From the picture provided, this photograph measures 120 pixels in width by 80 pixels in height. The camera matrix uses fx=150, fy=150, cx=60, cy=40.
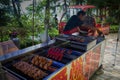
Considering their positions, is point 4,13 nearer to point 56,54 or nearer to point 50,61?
point 56,54

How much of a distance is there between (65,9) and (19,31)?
5507 mm

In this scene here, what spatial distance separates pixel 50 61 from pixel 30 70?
0.39 m

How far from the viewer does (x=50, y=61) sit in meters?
2.28

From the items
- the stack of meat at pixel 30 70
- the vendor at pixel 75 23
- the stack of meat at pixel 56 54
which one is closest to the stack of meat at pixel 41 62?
the stack of meat at pixel 30 70

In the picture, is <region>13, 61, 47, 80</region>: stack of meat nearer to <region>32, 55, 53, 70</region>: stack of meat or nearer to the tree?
<region>32, 55, 53, 70</region>: stack of meat

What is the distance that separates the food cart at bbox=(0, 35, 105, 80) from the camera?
1918 millimetres

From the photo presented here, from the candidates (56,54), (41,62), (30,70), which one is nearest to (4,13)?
(56,54)

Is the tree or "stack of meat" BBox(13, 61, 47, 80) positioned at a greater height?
the tree

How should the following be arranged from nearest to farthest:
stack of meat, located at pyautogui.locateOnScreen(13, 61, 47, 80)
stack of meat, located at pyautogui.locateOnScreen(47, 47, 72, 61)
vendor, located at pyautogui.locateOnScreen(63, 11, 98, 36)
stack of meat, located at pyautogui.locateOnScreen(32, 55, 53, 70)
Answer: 1. stack of meat, located at pyautogui.locateOnScreen(13, 61, 47, 80)
2. stack of meat, located at pyautogui.locateOnScreen(32, 55, 53, 70)
3. stack of meat, located at pyautogui.locateOnScreen(47, 47, 72, 61)
4. vendor, located at pyautogui.locateOnScreen(63, 11, 98, 36)

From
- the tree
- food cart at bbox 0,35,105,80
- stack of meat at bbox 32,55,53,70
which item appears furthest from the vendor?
stack of meat at bbox 32,55,53,70

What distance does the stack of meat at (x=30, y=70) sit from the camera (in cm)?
188

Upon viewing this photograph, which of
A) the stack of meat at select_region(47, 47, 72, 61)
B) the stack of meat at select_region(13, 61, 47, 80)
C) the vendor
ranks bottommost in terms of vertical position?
the stack of meat at select_region(13, 61, 47, 80)

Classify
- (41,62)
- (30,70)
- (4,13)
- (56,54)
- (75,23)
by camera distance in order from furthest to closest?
(75,23), (4,13), (56,54), (41,62), (30,70)

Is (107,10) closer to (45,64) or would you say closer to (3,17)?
(3,17)
